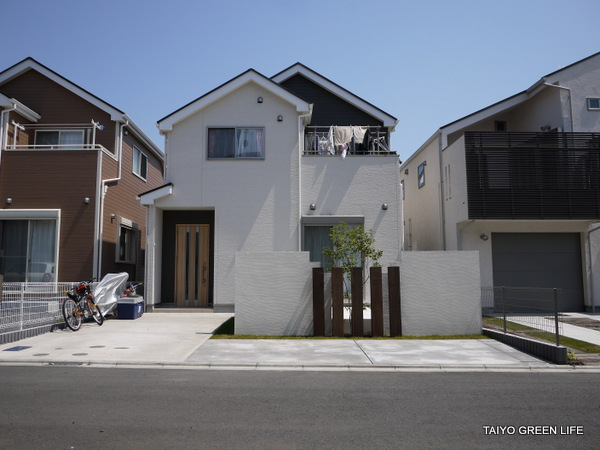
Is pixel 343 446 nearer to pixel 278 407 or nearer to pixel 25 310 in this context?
pixel 278 407

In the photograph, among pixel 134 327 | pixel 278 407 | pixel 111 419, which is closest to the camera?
pixel 111 419

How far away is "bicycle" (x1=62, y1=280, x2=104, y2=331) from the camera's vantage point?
37.1ft

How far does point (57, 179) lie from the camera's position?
51.0 feet

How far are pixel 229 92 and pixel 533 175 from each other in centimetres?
984

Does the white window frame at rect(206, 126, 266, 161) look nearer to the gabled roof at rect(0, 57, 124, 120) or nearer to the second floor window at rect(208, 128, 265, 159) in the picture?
the second floor window at rect(208, 128, 265, 159)

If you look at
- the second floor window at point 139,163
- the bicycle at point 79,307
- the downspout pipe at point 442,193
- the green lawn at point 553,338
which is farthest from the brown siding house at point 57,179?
the green lawn at point 553,338

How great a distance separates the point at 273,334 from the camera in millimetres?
11148

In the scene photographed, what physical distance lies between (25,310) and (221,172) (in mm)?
7222

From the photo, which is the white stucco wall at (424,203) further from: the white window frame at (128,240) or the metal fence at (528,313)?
the white window frame at (128,240)

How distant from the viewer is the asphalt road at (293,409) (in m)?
4.47

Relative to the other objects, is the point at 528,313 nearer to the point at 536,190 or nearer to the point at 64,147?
the point at 536,190

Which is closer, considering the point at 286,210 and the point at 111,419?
the point at 111,419

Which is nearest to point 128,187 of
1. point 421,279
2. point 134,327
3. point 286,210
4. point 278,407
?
point 286,210

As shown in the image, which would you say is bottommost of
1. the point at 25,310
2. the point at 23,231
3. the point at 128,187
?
the point at 25,310
